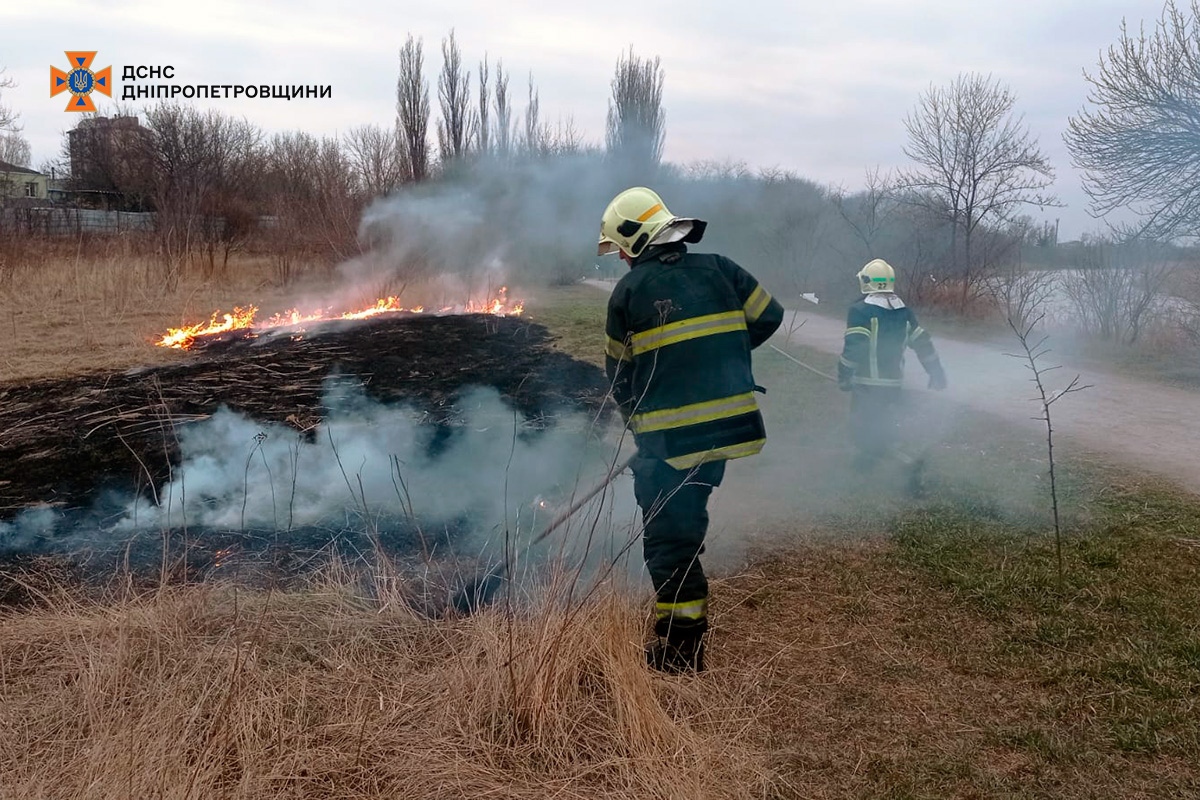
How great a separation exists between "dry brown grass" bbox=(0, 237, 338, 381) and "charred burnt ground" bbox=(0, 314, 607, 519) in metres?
1.02

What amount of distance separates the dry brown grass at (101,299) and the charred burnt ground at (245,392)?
1.02 meters

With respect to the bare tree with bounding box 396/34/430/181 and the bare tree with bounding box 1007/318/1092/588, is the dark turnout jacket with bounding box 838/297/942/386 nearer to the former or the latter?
the bare tree with bounding box 1007/318/1092/588

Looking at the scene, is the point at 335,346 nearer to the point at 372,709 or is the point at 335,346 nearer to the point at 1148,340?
the point at 372,709

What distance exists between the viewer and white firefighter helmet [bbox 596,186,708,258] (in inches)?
129

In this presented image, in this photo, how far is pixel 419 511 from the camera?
15.4 feet

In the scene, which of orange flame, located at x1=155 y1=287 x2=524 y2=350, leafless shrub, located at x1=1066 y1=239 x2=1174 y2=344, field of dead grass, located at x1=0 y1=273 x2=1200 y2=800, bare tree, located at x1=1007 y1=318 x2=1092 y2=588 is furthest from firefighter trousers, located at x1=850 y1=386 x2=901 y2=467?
orange flame, located at x1=155 y1=287 x2=524 y2=350

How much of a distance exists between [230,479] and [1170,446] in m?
7.15

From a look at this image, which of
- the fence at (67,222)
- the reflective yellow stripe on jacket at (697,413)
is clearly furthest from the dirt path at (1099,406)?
the fence at (67,222)

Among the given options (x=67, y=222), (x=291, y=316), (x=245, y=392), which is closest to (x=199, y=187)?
(x=67, y=222)

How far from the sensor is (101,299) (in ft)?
44.0

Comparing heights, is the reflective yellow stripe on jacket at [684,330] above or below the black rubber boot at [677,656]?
above

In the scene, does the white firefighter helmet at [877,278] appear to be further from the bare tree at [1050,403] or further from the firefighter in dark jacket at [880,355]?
the bare tree at [1050,403]

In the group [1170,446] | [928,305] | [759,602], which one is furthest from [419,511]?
[928,305]

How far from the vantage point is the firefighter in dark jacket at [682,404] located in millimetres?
3107
